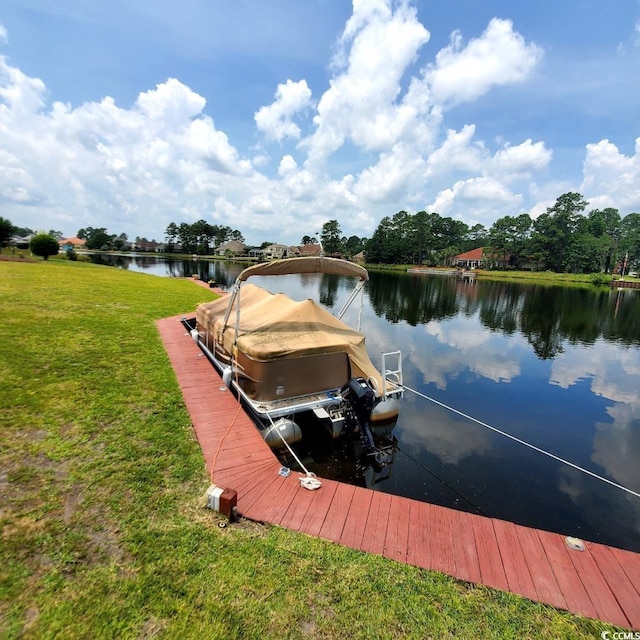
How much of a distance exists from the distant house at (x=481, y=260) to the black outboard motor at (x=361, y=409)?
80.5 m

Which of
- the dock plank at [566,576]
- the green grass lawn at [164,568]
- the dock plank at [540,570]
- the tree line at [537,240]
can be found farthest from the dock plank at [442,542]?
the tree line at [537,240]

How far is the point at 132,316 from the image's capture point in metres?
13.4

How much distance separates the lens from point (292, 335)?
7.25 m

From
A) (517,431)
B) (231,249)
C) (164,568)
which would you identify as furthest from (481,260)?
(164,568)

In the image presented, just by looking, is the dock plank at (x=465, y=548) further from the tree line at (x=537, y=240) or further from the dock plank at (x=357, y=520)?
the tree line at (x=537, y=240)

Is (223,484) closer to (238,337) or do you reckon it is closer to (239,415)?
(239,415)

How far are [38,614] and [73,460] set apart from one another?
2.27m

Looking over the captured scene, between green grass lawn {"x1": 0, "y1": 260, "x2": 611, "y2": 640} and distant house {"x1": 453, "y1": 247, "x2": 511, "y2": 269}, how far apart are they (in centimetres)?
8364

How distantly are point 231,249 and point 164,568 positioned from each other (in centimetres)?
12263

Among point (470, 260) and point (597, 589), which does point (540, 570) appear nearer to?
point (597, 589)

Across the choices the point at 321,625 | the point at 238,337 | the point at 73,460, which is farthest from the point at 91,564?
the point at 238,337

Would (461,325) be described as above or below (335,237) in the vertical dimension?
below

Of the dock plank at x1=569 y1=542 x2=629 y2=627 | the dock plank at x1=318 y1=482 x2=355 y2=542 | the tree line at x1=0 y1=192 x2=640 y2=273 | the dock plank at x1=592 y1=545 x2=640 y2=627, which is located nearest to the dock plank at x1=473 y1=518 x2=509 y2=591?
the dock plank at x1=569 y1=542 x2=629 y2=627

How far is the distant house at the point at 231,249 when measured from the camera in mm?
117188
